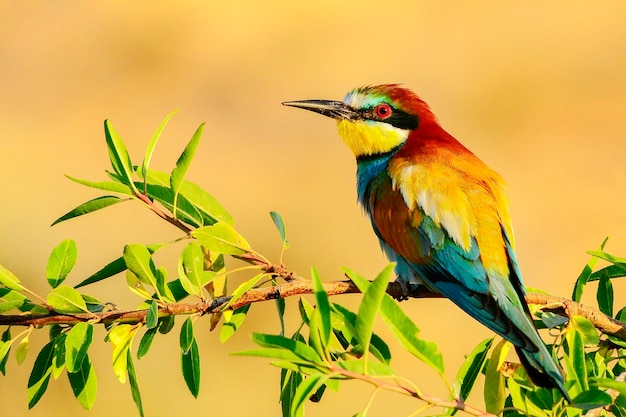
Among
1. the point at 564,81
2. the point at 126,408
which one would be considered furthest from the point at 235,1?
the point at 126,408

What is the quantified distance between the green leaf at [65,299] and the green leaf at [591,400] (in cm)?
73

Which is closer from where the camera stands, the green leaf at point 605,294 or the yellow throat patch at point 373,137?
the green leaf at point 605,294

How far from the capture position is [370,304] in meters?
1.00

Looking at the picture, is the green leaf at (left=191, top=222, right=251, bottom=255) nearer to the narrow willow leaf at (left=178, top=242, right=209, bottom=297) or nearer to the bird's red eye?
the narrow willow leaf at (left=178, top=242, right=209, bottom=297)

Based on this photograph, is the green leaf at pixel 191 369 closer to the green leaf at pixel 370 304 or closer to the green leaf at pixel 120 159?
the green leaf at pixel 120 159

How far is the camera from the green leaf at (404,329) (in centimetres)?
105

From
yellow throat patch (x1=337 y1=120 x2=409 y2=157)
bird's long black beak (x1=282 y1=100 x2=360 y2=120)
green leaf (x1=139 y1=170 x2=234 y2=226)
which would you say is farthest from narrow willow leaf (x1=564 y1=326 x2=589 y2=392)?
bird's long black beak (x1=282 y1=100 x2=360 y2=120)

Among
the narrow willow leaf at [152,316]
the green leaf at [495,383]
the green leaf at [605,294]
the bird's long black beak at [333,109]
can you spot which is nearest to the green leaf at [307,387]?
the narrow willow leaf at [152,316]

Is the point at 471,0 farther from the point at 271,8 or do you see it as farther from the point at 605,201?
the point at 605,201

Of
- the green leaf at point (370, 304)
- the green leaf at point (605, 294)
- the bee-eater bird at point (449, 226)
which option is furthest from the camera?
the bee-eater bird at point (449, 226)

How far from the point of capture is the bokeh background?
4.67 metres

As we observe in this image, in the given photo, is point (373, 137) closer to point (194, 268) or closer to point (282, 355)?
point (194, 268)

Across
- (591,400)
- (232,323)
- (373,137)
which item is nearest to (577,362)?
(591,400)

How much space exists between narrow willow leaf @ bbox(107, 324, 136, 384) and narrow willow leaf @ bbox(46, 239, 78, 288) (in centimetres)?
14
